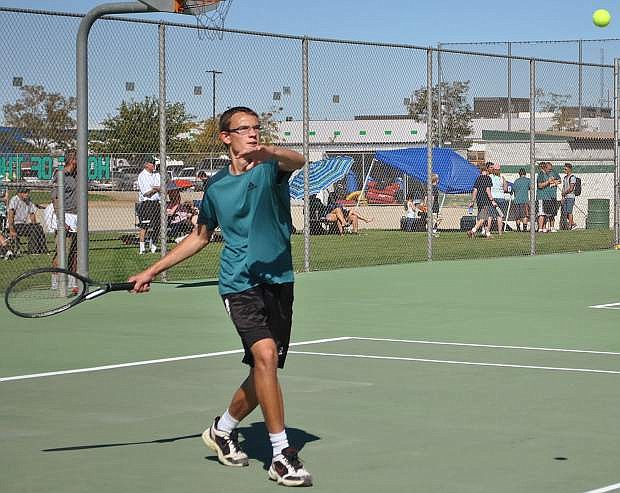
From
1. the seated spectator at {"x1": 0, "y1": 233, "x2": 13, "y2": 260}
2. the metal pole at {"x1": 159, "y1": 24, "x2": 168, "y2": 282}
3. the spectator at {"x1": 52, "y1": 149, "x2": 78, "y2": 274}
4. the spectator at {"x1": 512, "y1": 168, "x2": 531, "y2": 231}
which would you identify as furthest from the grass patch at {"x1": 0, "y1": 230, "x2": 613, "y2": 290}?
the metal pole at {"x1": 159, "y1": 24, "x2": 168, "y2": 282}

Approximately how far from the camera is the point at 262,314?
6.41m

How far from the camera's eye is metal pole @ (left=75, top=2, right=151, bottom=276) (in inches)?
550

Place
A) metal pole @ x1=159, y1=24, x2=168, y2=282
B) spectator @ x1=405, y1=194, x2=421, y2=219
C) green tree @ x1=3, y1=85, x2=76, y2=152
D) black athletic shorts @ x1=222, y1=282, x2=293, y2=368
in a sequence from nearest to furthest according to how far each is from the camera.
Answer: black athletic shorts @ x1=222, y1=282, x2=293, y2=368
green tree @ x1=3, y1=85, x2=76, y2=152
metal pole @ x1=159, y1=24, x2=168, y2=282
spectator @ x1=405, y1=194, x2=421, y2=219

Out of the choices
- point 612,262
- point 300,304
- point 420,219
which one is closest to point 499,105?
point 420,219

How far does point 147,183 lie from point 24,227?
1973 millimetres

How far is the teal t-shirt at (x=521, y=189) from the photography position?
29047 millimetres

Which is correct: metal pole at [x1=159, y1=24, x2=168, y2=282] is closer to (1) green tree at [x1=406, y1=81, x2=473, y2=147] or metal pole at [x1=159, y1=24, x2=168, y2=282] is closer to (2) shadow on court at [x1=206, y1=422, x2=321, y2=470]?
(1) green tree at [x1=406, y1=81, x2=473, y2=147]

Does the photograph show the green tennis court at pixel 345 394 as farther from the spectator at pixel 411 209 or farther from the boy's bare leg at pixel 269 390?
the spectator at pixel 411 209

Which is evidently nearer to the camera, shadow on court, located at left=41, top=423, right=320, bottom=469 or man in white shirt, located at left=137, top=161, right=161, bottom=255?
shadow on court, located at left=41, top=423, right=320, bottom=469

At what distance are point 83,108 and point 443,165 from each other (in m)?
15.6

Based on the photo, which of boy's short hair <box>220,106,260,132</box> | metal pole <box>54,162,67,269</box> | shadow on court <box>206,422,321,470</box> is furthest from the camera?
metal pole <box>54,162,67,269</box>

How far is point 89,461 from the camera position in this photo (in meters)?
6.63

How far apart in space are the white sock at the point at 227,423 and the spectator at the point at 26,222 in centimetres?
1460

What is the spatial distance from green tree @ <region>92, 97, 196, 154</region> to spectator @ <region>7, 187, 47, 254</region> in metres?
3.08
